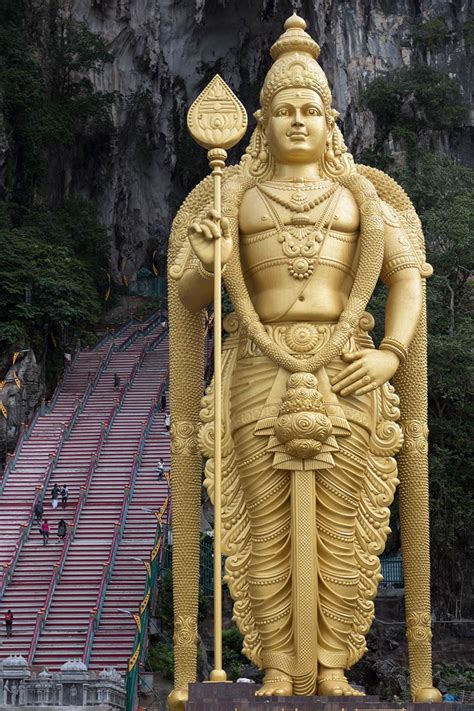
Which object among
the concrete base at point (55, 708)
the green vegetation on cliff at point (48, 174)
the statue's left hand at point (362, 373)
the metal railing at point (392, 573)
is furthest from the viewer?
the green vegetation on cliff at point (48, 174)

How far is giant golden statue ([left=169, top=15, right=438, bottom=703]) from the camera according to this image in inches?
372

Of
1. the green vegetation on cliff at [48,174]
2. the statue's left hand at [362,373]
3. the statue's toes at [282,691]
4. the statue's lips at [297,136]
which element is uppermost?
the green vegetation on cliff at [48,174]

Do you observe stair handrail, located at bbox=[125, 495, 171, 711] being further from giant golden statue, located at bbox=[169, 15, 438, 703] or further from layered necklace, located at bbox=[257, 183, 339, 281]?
layered necklace, located at bbox=[257, 183, 339, 281]

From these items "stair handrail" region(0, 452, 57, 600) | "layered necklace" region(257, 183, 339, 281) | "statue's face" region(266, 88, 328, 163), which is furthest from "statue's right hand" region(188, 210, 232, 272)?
"stair handrail" region(0, 452, 57, 600)

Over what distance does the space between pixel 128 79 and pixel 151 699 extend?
21.6 metres

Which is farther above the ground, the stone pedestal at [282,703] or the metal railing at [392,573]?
the metal railing at [392,573]

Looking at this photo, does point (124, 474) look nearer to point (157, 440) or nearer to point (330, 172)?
point (157, 440)

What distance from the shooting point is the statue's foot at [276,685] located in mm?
9117

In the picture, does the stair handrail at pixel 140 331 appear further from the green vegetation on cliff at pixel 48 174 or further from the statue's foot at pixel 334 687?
the statue's foot at pixel 334 687

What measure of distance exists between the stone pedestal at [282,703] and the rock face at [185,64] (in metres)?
23.2

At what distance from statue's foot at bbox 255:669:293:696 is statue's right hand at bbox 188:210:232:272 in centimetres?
260

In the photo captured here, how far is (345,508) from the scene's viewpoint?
9.62 metres

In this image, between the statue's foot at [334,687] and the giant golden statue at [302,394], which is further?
the giant golden statue at [302,394]

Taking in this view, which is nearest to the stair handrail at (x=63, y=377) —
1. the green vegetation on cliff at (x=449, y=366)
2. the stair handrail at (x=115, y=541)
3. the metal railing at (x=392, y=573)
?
the stair handrail at (x=115, y=541)
